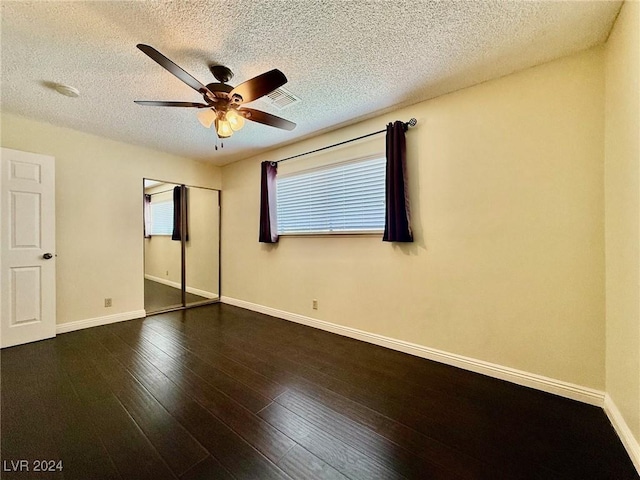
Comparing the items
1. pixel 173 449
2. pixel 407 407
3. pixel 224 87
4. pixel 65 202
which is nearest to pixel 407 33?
pixel 224 87

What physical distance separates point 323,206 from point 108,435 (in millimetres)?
2643

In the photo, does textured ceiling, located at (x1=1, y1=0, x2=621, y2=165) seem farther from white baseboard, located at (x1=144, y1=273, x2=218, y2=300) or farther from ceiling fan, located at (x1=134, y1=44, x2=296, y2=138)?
white baseboard, located at (x1=144, y1=273, x2=218, y2=300)

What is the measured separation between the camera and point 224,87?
179 cm

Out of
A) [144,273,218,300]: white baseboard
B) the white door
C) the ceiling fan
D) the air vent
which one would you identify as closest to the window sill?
the ceiling fan

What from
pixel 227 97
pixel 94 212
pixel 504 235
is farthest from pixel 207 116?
pixel 504 235

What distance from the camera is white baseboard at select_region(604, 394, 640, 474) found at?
1272mm

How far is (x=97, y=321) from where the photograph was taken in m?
3.23

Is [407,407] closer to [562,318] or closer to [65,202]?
[562,318]

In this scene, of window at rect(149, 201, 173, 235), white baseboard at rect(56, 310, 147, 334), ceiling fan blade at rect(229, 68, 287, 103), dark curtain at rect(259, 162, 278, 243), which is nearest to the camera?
ceiling fan blade at rect(229, 68, 287, 103)

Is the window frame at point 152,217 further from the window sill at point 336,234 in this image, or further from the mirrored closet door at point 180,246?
the window sill at point 336,234

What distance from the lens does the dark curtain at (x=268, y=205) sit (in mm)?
3639

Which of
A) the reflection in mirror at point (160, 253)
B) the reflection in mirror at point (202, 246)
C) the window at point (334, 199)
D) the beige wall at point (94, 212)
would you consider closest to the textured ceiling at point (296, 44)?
the beige wall at point (94, 212)

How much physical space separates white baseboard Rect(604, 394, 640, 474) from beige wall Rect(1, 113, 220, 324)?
473 cm

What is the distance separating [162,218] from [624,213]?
5.01 metres
